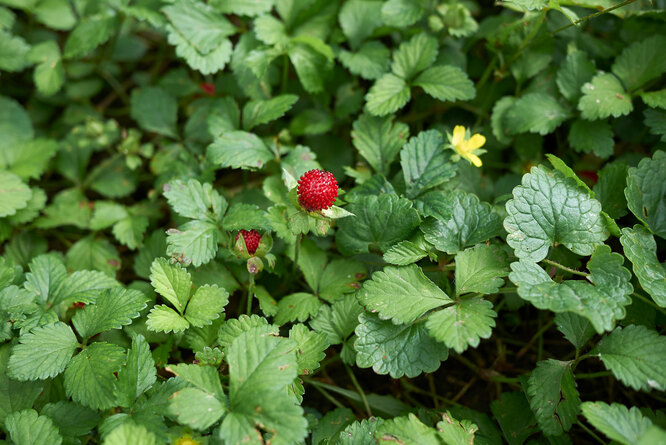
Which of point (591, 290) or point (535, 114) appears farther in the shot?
point (535, 114)

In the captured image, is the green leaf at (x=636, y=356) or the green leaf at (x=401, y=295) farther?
the green leaf at (x=401, y=295)

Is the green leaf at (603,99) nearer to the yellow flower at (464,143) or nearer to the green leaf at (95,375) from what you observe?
the yellow flower at (464,143)

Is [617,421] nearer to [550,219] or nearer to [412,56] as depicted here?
[550,219]

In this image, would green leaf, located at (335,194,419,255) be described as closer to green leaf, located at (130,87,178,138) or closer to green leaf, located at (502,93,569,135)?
green leaf, located at (502,93,569,135)

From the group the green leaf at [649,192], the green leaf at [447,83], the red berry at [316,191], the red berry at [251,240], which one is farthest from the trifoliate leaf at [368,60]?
the green leaf at [649,192]

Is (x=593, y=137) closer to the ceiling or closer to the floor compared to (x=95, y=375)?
closer to the ceiling

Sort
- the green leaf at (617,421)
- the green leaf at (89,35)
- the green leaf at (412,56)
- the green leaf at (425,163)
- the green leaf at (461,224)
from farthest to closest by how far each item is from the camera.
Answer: the green leaf at (89,35)
the green leaf at (412,56)
the green leaf at (425,163)
the green leaf at (461,224)
the green leaf at (617,421)

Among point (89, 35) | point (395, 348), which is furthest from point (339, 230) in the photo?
point (89, 35)
